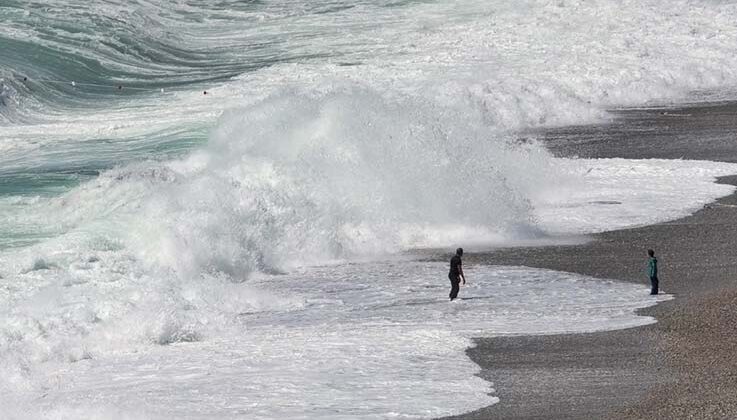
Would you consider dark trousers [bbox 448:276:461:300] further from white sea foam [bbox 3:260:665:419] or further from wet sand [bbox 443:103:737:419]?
wet sand [bbox 443:103:737:419]

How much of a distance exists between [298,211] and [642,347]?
876 centimetres

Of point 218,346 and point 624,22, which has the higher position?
point 624,22

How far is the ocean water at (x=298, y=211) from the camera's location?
1538 centimetres

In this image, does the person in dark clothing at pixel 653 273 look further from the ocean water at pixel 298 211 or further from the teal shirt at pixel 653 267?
the ocean water at pixel 298 211

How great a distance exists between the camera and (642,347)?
15984 millimetres

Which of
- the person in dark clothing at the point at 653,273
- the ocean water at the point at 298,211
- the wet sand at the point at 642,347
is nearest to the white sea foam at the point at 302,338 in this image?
the ocean water at the point at 298,211

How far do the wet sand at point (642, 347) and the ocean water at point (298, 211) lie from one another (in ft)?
1.45

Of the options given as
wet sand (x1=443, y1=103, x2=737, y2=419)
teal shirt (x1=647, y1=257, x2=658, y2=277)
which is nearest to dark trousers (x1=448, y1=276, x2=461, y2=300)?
wet sand (x1=443, y1=103, x2=737, y2=419)

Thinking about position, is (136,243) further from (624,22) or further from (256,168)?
(624,22)

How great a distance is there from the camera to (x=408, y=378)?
Result: 1509 centimetres

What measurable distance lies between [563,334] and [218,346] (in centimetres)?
360

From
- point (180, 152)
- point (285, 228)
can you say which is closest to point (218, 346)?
point (285, 228)

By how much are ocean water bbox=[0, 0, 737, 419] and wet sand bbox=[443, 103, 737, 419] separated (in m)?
0.44

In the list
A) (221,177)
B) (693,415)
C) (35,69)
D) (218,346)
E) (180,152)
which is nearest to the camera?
(693,415)
